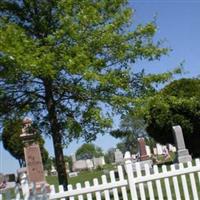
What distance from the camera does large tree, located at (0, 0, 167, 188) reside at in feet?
39.9

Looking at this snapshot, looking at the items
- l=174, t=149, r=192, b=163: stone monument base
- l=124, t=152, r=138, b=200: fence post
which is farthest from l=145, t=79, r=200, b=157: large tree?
l=124, t=152, r=138, b=200: fence post

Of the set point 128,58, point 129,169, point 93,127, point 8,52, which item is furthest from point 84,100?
point 129,169

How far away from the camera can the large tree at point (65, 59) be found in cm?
1215

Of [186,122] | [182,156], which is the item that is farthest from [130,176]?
[186,122]

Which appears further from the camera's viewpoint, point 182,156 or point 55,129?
point 182,156

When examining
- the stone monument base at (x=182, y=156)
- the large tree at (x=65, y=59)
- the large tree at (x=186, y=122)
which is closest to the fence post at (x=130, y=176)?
the large tree at (x=65, y=59)

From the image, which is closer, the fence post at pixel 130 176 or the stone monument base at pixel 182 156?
the fence post at pixel 130 176

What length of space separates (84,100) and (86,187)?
3788 millimetres

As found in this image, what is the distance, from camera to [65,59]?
12.1 meters

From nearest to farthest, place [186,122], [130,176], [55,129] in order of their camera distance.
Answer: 1. [130,176]
2. [55,129]
3. [186,122]

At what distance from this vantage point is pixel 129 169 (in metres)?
10.4

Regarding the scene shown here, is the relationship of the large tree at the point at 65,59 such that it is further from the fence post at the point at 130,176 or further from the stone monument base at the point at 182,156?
the stone monument base at the point at 182,156

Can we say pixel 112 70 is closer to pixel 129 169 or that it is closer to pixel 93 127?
pixel 93 127

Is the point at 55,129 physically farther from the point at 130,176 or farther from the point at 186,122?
the point at 186,122
